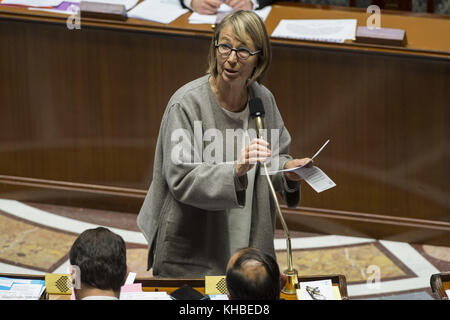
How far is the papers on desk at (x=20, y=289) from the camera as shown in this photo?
2697 mm

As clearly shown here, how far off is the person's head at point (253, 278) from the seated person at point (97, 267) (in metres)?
0.37

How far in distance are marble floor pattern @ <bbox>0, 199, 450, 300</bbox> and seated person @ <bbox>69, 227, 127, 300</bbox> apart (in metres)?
2.16

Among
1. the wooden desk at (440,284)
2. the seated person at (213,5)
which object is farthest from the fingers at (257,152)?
the seated person at (213,5)

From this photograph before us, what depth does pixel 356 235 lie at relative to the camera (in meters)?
5.05

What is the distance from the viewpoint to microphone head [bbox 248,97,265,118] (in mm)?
2691

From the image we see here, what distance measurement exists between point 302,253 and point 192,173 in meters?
2.32

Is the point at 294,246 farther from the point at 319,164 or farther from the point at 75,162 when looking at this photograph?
the point at 75,162

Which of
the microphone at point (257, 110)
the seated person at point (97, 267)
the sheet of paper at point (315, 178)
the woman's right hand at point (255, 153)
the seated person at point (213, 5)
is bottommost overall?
the seated person at point (97, 267)

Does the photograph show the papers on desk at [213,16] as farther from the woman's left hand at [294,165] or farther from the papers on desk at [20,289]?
the papers on desk at [20,289]

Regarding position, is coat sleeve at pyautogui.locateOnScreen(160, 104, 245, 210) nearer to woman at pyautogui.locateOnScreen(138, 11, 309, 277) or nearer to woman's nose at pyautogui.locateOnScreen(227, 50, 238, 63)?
woman at pyautogui.locateOnScreen(138, 11, 309, 277)

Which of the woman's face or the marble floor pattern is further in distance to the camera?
the marble floor pattern

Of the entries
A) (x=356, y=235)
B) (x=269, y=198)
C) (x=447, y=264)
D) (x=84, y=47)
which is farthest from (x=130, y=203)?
(x=269, y=198)

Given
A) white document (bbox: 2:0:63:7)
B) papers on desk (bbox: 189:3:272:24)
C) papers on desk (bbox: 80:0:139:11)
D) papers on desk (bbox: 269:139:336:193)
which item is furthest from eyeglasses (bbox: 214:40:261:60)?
white document (bbox: 2:0:63:7)
